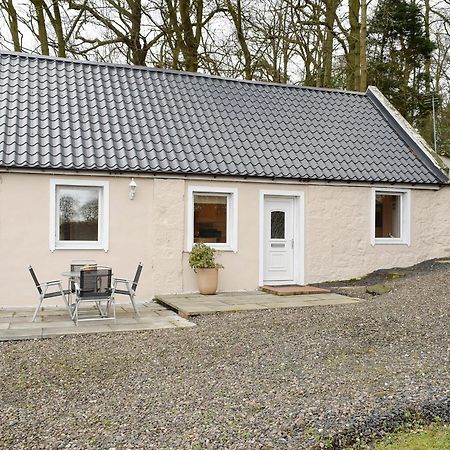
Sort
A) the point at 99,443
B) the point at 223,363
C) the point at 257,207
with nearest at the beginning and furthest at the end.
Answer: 1. the point at 99,443
2. the point at 223,363
3. the point at 257,207

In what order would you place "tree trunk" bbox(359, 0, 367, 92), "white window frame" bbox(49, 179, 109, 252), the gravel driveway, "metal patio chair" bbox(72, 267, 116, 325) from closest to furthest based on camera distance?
the gravel driveway
"metal patio chair" bbox(72, 267, 116, 325)
"white window frame" bbox(49, 179, 109, 252)
"tree trunk" bbox(359, 0, 367, 92)

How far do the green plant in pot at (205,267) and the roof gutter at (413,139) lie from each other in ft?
21.7

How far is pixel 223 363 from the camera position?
6.50m

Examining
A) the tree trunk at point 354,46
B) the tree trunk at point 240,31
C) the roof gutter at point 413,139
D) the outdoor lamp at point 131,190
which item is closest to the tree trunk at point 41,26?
the tree trunk at point 240,31

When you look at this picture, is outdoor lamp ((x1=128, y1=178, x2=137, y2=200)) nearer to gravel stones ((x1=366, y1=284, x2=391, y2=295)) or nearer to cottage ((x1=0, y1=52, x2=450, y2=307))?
cottage ((x1=0, y1=52, x2=450, y2=307))

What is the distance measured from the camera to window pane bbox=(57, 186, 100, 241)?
445 inches

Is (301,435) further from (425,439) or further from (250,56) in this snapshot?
(250,56)

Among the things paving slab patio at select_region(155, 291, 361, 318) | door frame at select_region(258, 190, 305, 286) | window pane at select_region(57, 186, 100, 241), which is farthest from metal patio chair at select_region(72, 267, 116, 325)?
door frame at select_region(258, 190, 305, 286)

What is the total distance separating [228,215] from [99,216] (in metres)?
2.84

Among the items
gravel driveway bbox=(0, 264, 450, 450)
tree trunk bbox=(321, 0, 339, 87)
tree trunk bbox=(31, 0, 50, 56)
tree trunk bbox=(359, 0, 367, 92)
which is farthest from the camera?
tree trunk bbox=(321, 0, 339, 87)

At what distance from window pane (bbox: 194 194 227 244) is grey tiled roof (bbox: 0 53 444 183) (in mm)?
706

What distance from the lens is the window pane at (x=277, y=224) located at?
515 inches

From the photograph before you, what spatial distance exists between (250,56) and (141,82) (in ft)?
26.5

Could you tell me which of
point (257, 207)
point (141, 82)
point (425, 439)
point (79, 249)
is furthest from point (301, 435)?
point (141, 82)
